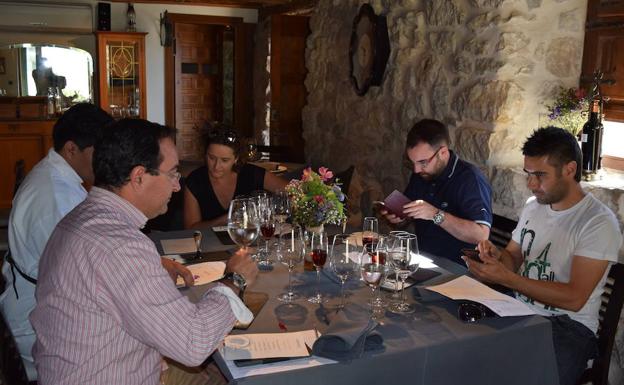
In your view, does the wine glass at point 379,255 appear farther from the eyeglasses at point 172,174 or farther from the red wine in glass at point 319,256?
the eyeglasses at point 172,174

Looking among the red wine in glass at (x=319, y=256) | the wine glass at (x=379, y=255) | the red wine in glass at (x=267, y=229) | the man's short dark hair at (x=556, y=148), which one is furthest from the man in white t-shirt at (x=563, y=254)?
the red wine in glass at (x=267, y=229)

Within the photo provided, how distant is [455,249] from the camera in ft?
9.64

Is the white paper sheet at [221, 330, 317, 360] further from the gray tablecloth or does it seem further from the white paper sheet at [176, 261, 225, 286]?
the white paper sheet at [176, 261, 225, 286]

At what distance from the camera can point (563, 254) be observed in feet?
7.64

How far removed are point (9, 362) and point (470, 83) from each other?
294 centimetres

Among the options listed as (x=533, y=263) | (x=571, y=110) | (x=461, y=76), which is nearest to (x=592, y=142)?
(x=571, y=110)

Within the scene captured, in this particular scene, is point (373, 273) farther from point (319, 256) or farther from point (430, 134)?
point (430, 134)

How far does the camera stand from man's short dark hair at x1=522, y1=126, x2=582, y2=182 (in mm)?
2326

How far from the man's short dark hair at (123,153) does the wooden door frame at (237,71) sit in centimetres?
725

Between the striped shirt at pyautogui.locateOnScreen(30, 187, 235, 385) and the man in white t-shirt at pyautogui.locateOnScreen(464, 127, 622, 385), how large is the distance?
1142mm

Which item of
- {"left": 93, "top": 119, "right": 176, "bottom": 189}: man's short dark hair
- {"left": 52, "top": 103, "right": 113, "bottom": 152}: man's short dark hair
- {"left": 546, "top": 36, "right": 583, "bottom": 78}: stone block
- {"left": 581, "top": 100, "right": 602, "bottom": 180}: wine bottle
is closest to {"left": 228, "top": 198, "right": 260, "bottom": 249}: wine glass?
{"left": 93, "top": 119, "right": 176, "bottom": 189}: man's short dark hair

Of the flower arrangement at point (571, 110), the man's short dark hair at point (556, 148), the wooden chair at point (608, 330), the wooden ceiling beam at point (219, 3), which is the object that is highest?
the wooden ceiling beam at point (219, 3)

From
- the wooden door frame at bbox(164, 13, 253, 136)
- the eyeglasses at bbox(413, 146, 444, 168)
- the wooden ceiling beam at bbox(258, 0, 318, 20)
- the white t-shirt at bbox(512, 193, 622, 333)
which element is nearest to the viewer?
the white t-shirt at bbox(512, 193, 622, 333)

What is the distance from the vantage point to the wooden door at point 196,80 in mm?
9438
